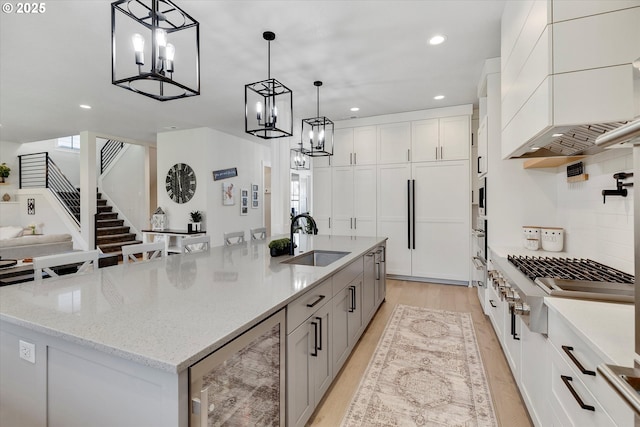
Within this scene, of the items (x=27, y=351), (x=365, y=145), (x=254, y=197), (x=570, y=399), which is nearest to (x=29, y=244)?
(x=254, y=197)

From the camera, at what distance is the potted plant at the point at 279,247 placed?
2.43 m

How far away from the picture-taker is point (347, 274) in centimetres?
236

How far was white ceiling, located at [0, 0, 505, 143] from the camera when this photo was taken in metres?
2.46

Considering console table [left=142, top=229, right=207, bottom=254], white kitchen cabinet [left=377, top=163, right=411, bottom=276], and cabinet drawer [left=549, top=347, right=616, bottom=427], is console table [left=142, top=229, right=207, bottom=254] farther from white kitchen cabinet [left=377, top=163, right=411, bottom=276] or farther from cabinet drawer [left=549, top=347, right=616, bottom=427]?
cabinet drawer [left=549, top=347, right=616, bottom=427]

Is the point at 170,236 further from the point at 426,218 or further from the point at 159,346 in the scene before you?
the point at 159,346

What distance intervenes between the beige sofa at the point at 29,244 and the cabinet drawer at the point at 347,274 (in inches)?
265

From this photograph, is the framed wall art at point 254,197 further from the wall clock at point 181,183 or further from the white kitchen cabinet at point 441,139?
the white kitchen cabinet at point 441,139

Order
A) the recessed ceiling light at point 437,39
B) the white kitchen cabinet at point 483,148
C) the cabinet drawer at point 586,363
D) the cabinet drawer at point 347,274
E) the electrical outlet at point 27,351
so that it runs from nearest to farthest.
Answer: the cabinet drawer at point 586,363
the electrical outlet at point 27,351
the cabinet drawer at point 347,274
the recessed ceiling light at point 437,39
the white kitchen cabinet at point 483,148

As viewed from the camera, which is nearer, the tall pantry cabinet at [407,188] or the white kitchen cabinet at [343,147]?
the tall pantry cabinet at [407,188]

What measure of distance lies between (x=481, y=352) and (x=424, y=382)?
2.55 ft

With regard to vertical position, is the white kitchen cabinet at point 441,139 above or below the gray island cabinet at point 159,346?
above

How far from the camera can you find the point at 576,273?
1728 millimetres

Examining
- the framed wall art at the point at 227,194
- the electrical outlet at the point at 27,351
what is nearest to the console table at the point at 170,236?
the framed wall art at the point at 227,194

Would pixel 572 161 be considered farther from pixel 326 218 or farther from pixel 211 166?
pixel 211 166
